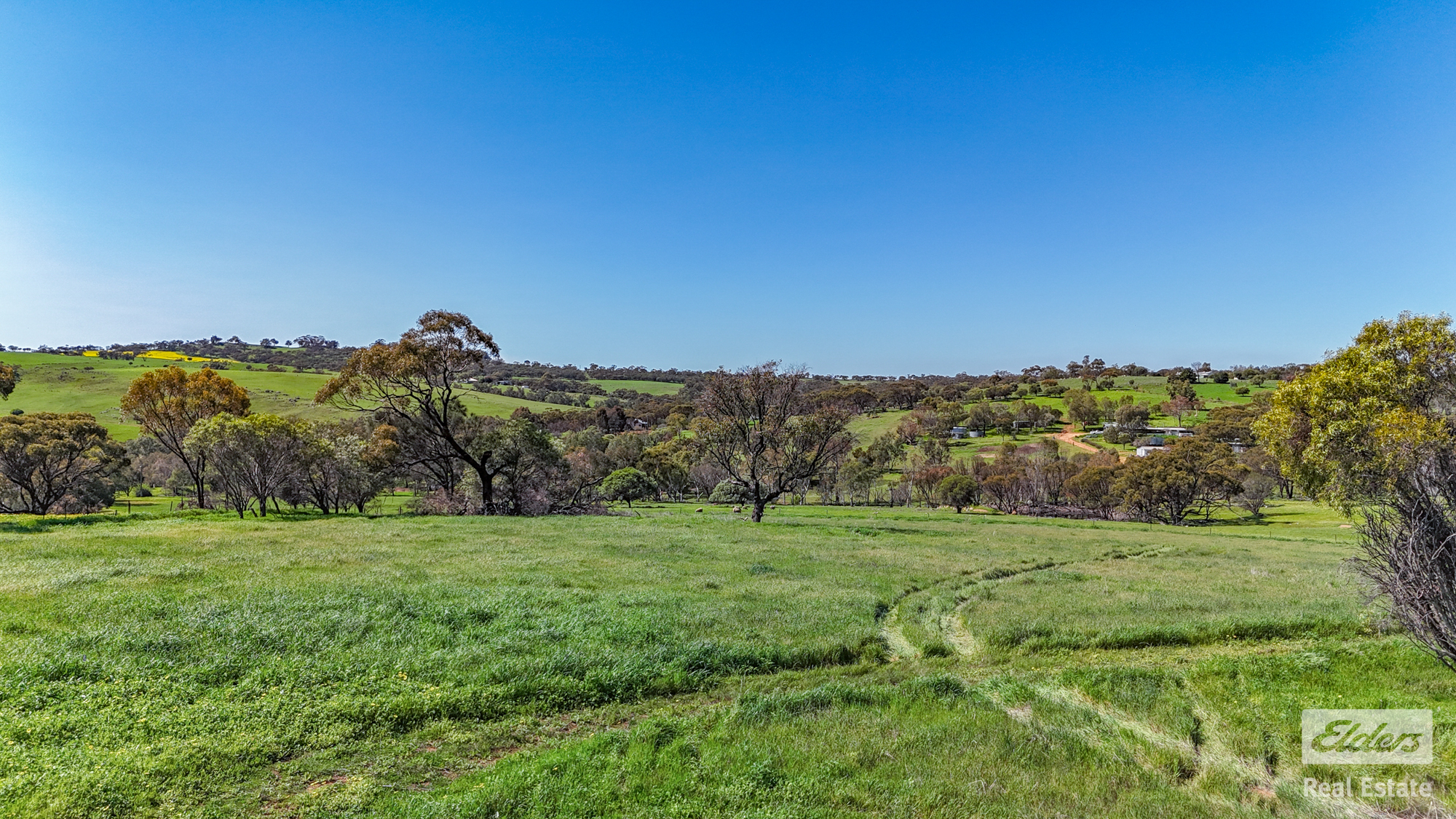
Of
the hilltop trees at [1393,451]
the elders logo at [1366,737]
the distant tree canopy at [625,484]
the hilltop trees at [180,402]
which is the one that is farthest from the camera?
the distant tree canopy at [625,484]

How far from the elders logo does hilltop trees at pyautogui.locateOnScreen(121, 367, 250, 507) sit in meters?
56.1

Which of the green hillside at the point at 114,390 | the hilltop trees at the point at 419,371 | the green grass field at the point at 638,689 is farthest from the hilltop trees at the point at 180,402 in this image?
the green hillside at the point at 114,390

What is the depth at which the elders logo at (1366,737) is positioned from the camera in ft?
26.9

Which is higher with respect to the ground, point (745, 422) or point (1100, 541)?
point (745, 422)

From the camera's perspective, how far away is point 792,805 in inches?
271

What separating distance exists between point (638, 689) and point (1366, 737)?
428 inches

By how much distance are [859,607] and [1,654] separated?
15759mm

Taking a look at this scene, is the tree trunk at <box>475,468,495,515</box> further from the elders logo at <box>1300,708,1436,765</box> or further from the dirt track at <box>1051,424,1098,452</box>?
the dirt track at <box>1051,424,1098,452</box>

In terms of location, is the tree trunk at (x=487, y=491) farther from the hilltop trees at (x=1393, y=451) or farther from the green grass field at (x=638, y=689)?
the hilltop trees at (x=1393, y=451)

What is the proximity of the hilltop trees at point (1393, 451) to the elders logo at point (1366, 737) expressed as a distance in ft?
7.51

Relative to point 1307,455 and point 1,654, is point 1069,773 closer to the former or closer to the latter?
point 1307,455

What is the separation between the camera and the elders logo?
8.20m

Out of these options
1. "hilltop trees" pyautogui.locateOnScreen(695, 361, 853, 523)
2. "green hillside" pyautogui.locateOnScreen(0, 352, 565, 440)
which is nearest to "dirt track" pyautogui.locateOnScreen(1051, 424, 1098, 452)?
"hilltop trees" pyautogui.locateOnScreen(695, 361, 853, 523)

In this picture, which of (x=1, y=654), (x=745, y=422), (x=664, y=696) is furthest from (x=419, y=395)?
(x=664, y=696)
